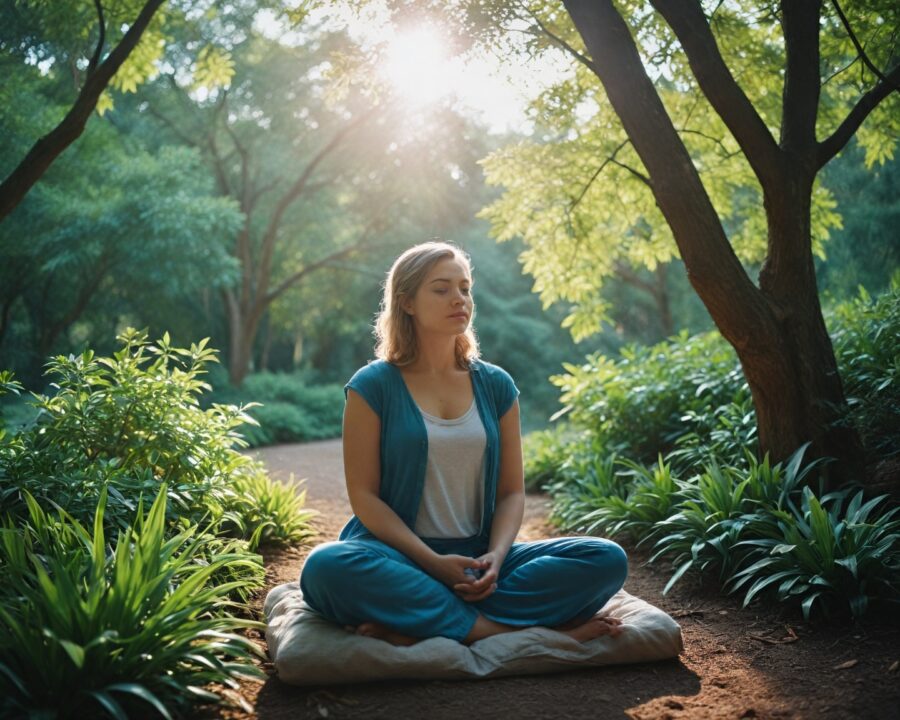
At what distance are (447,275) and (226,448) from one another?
88.8 inches

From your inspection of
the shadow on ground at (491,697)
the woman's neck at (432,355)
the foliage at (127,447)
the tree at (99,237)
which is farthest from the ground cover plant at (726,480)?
the tree at (99,237)

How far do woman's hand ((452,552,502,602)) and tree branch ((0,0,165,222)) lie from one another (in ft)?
12.0

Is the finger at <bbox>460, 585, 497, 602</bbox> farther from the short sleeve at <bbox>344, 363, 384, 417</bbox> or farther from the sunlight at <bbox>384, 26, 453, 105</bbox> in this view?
the sunlight at <bbox>384, 26, 453, 105</bbox>

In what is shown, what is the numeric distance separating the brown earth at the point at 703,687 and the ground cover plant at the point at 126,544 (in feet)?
0.88

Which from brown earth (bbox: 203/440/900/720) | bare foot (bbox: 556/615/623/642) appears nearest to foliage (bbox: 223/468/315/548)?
brown earth (bbox: 203/440/900/720)

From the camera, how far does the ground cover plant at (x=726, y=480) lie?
319 centimetres

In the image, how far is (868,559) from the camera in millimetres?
3062

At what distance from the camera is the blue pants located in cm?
263

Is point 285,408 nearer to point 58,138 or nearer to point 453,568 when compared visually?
point 58,138

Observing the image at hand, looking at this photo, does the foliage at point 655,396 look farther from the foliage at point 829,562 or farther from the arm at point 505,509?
the arm at point 505,509

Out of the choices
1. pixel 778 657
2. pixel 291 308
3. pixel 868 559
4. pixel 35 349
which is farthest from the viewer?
pixel 291 308

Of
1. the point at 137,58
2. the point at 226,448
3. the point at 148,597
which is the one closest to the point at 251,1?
the point at 137,58

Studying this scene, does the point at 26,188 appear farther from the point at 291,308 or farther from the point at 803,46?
the point at 291,308

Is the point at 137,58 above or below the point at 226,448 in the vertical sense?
above
